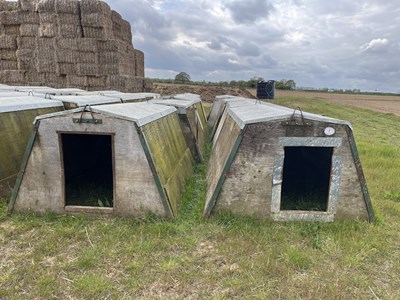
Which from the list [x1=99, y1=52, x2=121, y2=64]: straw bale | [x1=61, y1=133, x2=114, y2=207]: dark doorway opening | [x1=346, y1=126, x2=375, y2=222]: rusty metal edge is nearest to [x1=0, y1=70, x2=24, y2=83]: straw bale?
[x1=99, y1=52, x2=121, y2=64]: straw bale

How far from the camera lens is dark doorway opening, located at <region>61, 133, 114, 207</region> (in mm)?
5832

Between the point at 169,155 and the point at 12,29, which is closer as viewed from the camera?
the point at 169,155

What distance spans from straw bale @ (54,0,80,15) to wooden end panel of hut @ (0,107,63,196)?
11521 mm

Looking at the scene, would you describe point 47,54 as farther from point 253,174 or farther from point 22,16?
point 253,174

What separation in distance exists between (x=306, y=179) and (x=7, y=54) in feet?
57.0

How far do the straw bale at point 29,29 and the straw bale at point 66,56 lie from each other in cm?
155

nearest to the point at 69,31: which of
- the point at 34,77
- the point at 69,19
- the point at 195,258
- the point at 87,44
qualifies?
the point at 69,19

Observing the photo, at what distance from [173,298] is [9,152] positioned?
451 centimetres

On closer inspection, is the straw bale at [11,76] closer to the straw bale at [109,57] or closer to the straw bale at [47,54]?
the straw bale at [47,54]

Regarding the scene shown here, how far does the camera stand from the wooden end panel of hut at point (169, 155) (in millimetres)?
5102

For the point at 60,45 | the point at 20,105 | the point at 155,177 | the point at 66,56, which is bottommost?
the point at 155,177

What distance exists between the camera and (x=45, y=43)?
53.3 feet

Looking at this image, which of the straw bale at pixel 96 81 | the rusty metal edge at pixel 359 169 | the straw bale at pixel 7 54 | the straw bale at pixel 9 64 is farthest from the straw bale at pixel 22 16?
the rusty metal edge at pixel 359 169

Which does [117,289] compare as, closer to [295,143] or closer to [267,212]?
[267,212]
